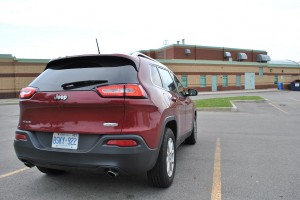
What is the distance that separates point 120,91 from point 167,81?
5.45ft

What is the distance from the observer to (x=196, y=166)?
17.0 feet

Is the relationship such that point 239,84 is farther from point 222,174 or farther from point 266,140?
point 222,174

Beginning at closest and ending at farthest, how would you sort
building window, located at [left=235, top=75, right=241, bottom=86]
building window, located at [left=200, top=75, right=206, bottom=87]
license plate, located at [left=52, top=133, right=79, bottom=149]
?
license plate, located at [left=52, top=133, right=79, bottom=149] < building window, located at [left=200, top=75, right=206, bottom=87] < building window, located at [left=235, top=75, right=241, bottom=86]

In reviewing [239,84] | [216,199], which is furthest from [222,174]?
[239,84]

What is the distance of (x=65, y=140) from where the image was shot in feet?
11.4

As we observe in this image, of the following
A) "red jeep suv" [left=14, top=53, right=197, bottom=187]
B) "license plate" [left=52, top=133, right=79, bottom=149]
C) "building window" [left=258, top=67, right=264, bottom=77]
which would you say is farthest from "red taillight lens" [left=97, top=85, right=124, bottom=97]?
"building window" [left=258, top=67, right=264, bottom=77]

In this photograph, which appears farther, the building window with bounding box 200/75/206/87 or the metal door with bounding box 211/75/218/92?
the metal door with bounding box 211/75/218/92

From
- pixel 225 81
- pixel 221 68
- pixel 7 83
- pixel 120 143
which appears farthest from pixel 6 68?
pixel 120 143

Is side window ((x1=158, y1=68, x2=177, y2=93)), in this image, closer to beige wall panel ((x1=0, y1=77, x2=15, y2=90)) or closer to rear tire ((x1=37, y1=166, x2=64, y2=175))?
rear tire ((x1=37, y1=166, x2=64, y2=175))

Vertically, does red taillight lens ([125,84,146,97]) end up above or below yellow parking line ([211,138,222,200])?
above

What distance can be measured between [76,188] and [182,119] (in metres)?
2.18

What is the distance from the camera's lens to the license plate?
344 centimetres

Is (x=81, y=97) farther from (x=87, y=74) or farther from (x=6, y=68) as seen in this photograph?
(x=6, y=68)

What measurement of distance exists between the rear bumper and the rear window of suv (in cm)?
64
